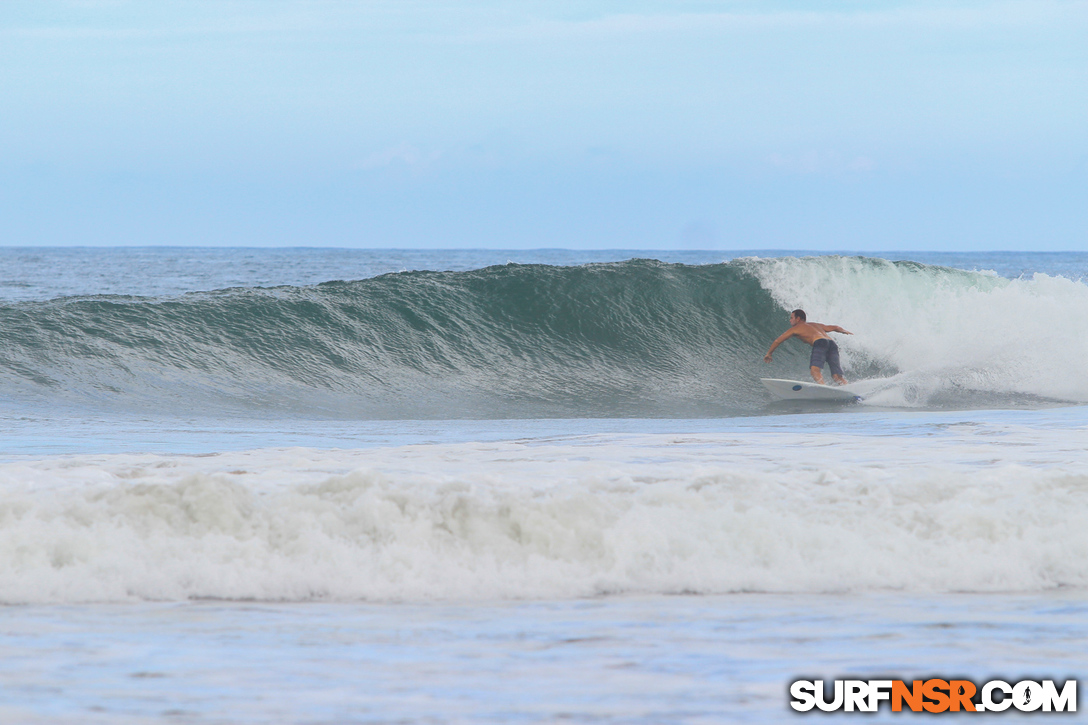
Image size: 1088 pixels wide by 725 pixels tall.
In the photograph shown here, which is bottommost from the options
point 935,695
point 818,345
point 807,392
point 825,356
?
point 935,695

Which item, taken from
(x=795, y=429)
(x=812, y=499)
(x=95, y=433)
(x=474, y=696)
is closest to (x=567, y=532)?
(x=812, y=499)

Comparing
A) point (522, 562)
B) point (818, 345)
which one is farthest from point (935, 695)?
point (818, 345)

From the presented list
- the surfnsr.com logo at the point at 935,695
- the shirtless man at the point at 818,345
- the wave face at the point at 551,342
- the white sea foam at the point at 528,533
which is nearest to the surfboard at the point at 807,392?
the wave face at the point at 551,342

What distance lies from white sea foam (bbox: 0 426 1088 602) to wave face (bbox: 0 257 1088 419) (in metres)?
5.35

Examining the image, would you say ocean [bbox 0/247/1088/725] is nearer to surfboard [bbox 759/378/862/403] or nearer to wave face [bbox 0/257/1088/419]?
surfboard [bbox 759/378/862/403]

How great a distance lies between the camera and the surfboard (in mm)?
10219

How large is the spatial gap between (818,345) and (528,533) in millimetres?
8294

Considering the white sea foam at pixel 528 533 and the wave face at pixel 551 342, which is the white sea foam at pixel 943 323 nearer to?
the wave face at pixel 551 342

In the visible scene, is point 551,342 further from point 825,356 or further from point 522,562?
point 522,562

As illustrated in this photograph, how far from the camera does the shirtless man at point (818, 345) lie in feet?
36.7

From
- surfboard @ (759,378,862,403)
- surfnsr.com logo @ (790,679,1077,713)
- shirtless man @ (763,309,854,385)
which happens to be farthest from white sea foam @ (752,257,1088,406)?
surfnsr.com logo @ (790,679,1077,713)

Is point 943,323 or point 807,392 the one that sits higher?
point 943,323

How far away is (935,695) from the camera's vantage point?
2.61 meters

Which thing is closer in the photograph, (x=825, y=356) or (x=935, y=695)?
(x=935, y=695)
